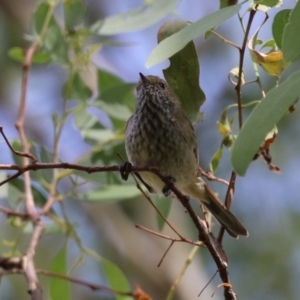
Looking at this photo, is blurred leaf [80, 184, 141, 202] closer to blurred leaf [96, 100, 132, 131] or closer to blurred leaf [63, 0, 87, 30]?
blurred leaf [96, 100, 132, 131]

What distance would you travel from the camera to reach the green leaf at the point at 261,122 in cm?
137

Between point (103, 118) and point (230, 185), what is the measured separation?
274cm

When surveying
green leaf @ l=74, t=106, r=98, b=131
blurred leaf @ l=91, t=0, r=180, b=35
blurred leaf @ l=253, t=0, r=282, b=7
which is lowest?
green leaf @ l=74, t=106, r=98, b=131

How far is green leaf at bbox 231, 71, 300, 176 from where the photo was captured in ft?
4.50

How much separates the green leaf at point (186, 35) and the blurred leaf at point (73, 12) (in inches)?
46.6

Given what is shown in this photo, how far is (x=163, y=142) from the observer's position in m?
2.70

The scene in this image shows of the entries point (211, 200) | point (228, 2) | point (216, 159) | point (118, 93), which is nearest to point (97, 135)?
point (118, 93)

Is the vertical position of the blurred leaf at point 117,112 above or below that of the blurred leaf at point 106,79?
below

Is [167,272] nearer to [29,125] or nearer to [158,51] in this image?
[29,125]

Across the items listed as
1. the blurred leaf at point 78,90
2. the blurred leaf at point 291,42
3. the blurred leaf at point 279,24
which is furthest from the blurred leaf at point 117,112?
the blurred leaf at point 291,42

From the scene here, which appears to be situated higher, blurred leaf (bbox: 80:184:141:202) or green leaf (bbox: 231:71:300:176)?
green leaf (bbox: 231:71:300:176)

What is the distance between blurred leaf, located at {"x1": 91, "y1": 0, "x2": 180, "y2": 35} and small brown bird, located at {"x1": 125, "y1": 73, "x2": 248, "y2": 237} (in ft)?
0.92

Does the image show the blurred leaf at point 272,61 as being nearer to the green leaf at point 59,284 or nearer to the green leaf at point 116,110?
the green leaf at point 116,110

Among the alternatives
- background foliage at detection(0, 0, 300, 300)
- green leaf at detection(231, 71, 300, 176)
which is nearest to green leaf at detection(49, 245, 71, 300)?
background foliage at detection(0, 0, 300, 300)
